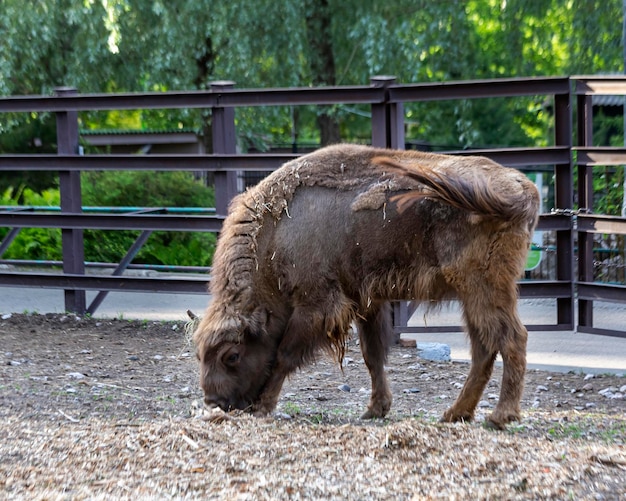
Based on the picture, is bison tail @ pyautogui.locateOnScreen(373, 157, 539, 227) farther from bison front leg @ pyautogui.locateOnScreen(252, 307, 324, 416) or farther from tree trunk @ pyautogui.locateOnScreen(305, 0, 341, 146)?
tree trunk @ pyautogui.locateOnScreen(305, 0, 341, 146)

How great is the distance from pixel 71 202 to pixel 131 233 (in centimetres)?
446

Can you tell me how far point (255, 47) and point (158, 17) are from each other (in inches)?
83.7

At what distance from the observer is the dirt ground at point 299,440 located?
3.69 metres

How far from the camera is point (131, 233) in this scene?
1359 centimetres

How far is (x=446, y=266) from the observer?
523cm

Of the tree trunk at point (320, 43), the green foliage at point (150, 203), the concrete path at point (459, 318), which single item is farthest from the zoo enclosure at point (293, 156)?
the tree trunk at point (320, 43)

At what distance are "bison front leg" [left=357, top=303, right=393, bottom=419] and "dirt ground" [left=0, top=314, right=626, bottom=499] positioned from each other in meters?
0.15

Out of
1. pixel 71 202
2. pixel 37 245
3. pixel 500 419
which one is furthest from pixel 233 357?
pixel 37 245

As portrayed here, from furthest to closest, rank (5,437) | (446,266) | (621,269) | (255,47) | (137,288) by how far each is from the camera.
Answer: (255,47)
(621,269)
(137,288)
(446,266)
(5,437)

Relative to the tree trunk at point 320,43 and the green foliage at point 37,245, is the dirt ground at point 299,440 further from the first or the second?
the tree trunk at point 320,43

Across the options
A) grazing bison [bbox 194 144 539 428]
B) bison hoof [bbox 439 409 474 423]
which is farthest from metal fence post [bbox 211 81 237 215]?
bison hoof [bbox 439 409 474 423]

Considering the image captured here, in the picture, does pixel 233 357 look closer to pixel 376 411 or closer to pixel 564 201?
pixel 376 411

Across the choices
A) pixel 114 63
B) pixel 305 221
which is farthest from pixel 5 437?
pixel 114 63

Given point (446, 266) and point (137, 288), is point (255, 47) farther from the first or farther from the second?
point (446, 266)
